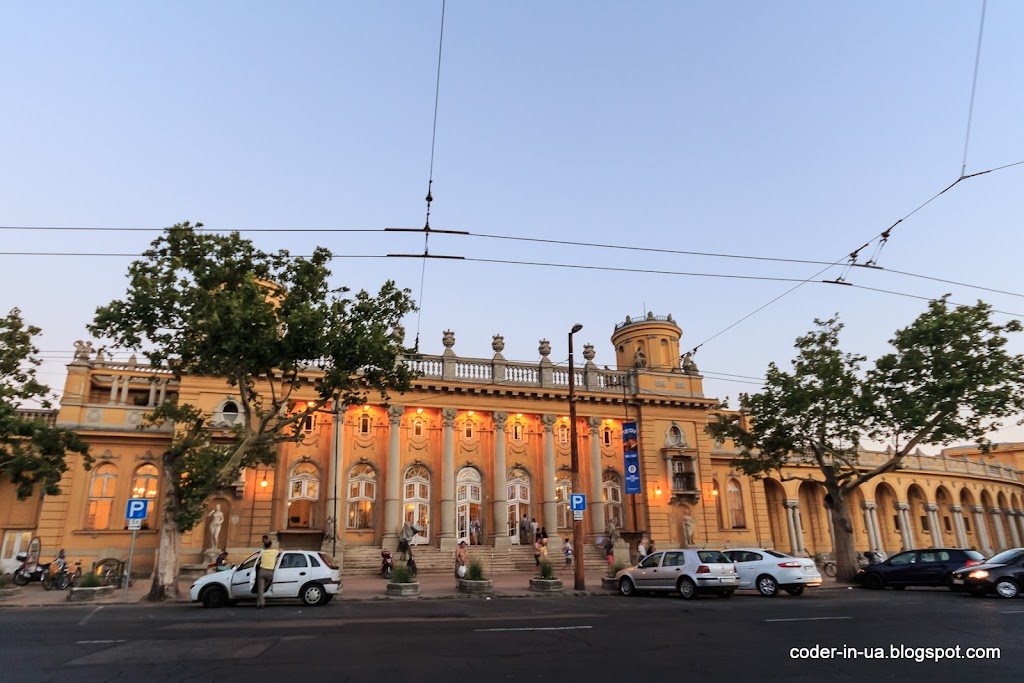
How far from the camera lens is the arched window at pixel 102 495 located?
92.5 feet

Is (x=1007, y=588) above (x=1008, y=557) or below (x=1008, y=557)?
below

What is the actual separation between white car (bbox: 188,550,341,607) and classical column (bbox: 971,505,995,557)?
58.4 metres

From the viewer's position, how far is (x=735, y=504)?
3828 centimetres

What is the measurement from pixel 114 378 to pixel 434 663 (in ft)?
95.4

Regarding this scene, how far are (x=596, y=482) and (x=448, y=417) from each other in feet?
28.9

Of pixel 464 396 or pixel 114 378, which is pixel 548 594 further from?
pixel 114 378

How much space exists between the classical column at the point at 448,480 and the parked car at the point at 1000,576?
2002 cm

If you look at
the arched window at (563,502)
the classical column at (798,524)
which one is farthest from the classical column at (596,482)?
the classical column at (798,524)

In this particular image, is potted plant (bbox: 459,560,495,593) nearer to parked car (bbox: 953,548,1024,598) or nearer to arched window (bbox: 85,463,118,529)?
parked car (bbox: 953,548,1024,598)

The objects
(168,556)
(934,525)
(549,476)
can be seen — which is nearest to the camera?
(168,556)

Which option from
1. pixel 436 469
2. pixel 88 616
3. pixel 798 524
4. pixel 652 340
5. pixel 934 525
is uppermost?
pixel 652 340

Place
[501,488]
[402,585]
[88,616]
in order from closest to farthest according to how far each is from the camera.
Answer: [88,616]
[402,585]
[501,488]

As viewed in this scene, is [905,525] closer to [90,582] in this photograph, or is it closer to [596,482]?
[596,482]

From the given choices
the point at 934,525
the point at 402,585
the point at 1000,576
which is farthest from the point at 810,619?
the point at 934,525
